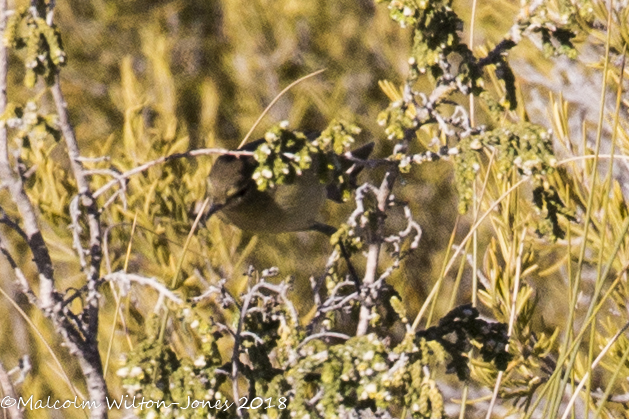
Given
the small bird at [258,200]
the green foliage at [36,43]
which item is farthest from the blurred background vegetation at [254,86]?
the green foliage at [36,43]

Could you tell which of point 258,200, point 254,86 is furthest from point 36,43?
point 254,86

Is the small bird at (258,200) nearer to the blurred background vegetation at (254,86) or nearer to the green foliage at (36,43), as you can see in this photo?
the blurred background vegetation at (254,86)

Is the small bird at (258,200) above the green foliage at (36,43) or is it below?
below

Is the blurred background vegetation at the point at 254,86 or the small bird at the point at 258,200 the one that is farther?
the blurred background vegetation at the point at 254,86

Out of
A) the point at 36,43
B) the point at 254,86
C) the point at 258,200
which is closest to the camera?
the point at 36,43

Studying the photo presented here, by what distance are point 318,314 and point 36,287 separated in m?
1.59

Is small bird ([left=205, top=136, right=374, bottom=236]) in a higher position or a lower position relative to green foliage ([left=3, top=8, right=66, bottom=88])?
lower

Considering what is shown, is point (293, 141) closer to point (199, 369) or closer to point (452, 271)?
point (199, 369)

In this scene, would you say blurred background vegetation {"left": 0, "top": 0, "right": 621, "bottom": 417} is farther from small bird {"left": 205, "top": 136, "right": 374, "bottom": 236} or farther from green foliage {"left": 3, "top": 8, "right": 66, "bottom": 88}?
green foliage {"left": 3, "top": 8, "right": 66, "bottom": 88}

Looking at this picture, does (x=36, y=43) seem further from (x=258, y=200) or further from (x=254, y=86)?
(x=254, y=86)

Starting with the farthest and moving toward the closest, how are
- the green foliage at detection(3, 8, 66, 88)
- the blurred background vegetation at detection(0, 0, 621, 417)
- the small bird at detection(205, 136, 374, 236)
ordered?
the blurred background vegetation at detection(0, 0, 621, 417), the small bird at detection(205, 136, 374, 236), the green foliage at detection(3, 8, 66, 88)

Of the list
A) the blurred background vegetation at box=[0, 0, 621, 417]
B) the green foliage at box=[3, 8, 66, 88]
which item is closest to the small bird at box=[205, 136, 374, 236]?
the blurred background vegetation at box=[0, 0, 621, 417]

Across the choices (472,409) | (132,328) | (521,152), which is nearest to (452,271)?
(472,409)

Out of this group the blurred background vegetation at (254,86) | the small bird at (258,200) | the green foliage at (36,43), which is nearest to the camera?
the green foliage at (36,43)
